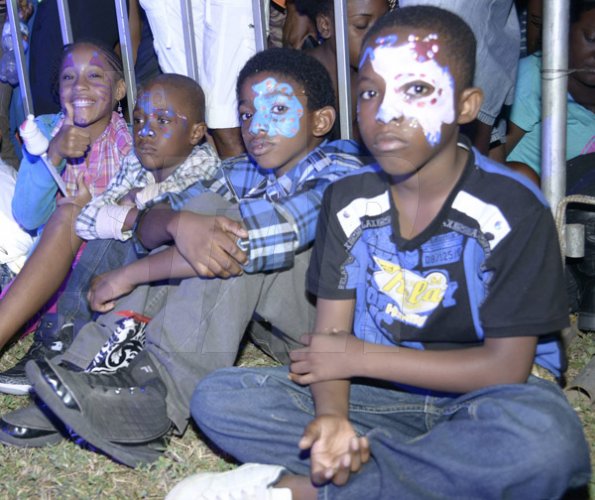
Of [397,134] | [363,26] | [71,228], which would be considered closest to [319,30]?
[363,26]

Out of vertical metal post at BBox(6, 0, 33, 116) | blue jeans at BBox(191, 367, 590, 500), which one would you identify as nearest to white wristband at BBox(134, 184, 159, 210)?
blue jeans at BBox(191, 367, 590, 500)

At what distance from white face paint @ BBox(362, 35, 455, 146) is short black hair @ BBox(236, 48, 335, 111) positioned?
73cm

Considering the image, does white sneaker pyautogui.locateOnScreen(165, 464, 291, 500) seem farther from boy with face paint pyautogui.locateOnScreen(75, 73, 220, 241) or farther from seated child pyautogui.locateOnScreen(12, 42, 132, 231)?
seated child pyautogui.locateOnScreen(12, 42, 132, 231)

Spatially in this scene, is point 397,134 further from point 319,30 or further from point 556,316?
point 319,30

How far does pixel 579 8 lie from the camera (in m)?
Answer: 3.73

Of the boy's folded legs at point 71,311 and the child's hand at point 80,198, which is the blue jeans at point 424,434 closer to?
the boy's folded legs at point 71,311

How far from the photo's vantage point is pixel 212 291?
8.52ft

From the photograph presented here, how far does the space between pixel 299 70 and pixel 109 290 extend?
103 cm

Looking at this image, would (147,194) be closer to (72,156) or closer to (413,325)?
(72,156)

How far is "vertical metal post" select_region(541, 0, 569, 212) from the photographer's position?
2.70 meters

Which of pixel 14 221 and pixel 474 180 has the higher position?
pixel 474 180

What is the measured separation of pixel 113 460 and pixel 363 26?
84.8 inches

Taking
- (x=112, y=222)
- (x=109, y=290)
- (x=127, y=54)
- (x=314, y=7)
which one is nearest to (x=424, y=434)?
(x=109, y=290)

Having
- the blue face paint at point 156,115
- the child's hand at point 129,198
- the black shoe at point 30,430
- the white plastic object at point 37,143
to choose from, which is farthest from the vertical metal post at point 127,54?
the black shoe at point 30,430
